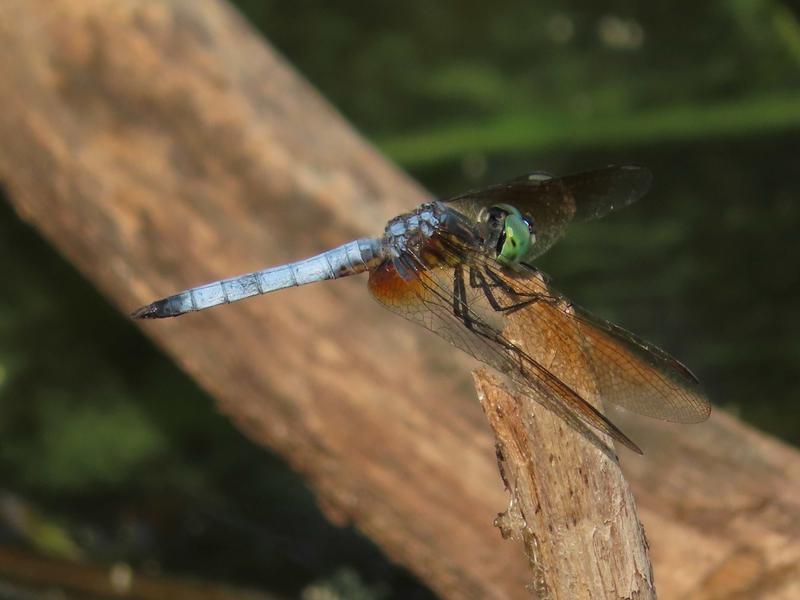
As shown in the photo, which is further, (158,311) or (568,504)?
(158,311)

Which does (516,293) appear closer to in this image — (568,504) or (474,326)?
(474,326)

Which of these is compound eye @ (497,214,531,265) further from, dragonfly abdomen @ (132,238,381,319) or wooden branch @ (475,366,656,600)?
wooden branch @ (475,366,656,600)

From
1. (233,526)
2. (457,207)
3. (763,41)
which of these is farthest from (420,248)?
(763,41)

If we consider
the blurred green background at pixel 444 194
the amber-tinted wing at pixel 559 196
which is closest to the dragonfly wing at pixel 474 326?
the amber-tinted wing at pixel 559 196

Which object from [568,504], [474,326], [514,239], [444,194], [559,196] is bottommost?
[568,504]

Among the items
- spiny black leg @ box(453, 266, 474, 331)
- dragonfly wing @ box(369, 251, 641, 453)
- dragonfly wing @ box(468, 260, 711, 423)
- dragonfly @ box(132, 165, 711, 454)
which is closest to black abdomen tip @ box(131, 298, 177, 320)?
dragonfly @ box(132, 165, 711, 454)

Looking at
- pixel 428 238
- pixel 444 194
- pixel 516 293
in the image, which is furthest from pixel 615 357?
pixel 444 194

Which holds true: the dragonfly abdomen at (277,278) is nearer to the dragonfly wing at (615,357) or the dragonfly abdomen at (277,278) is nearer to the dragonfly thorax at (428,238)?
the dragonfly thorax at (428,238)
